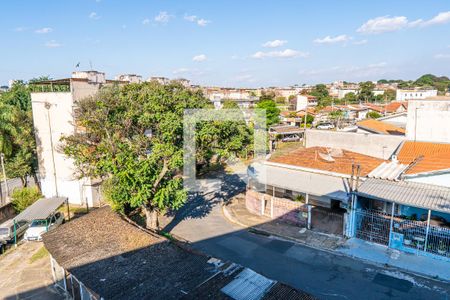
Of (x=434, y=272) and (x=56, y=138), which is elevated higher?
(x=56, y=138)

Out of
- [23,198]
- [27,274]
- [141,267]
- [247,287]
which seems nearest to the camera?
[247,287]

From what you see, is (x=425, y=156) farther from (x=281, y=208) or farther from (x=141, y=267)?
(x=141, y=267)

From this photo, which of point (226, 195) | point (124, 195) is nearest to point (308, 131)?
point (226, 195)

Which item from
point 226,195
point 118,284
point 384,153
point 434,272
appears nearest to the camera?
point 118,284

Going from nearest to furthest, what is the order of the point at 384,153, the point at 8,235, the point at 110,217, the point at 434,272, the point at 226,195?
1. the point at 434,272
2. the point at 110,217
3. the point at 8,235
4. the point at 384,153
5. the point at 226,195

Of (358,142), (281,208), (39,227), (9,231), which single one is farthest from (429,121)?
(9,231)

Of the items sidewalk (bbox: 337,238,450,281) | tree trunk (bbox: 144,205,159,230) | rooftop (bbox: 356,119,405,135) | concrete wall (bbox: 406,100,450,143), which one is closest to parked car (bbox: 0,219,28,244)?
tree trunk (bbox: 144,205,159,230)

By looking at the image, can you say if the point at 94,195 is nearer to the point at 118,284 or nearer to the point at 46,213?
the point at 46,213
